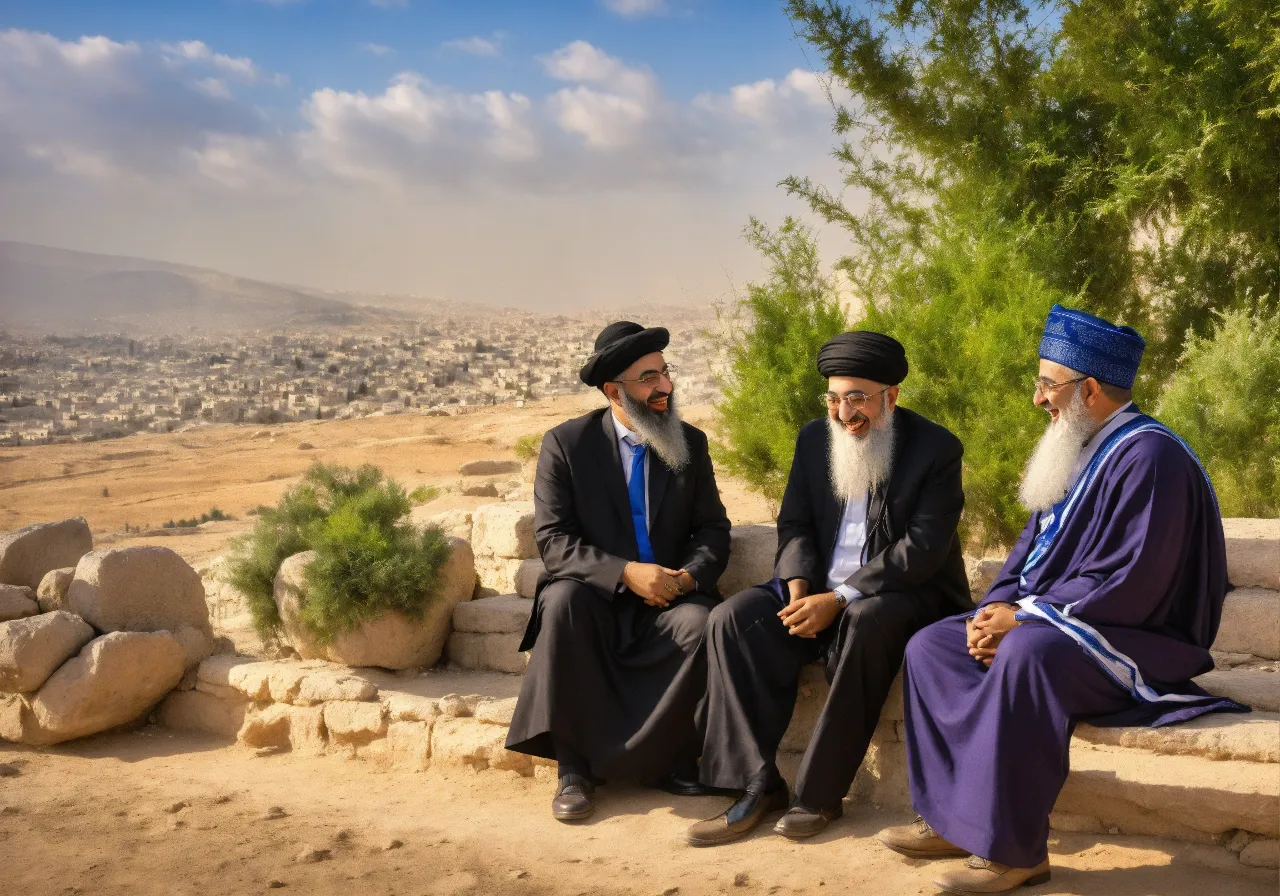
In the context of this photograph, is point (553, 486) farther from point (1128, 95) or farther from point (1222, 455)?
point (1128, 95)

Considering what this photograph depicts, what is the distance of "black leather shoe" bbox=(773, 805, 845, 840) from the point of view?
4113mm

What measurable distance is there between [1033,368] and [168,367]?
102 ft

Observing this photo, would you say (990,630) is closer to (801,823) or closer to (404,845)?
(801,823)

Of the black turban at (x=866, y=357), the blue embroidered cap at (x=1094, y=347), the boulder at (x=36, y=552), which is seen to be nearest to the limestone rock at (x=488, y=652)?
the black turban at (x=866, y=357)

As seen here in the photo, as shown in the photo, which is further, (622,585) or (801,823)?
(622,585)

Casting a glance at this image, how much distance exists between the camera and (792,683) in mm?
4441

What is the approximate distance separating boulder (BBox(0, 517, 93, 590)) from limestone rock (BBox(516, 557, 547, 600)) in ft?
9.12

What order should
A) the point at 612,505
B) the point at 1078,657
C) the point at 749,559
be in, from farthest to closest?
the point at 749,559, the point at 612,505, the point at 1078,657

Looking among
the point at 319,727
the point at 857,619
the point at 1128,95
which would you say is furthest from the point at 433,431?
the point at 857,619

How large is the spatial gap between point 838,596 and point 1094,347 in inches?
50.7

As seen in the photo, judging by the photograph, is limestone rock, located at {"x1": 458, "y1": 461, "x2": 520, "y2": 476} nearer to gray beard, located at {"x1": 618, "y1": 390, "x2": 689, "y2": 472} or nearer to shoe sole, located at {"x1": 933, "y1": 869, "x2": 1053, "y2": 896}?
gray beard, located at {"x1": 618, "y1": 390, "x2": 689, "y2": 472}

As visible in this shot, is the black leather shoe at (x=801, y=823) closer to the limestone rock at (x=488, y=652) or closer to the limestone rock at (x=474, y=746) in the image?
the limestone rock at (x=474, y=746)

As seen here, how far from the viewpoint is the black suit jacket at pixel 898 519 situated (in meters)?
4.41

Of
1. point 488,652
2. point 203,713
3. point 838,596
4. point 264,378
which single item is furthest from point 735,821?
point 264,378
